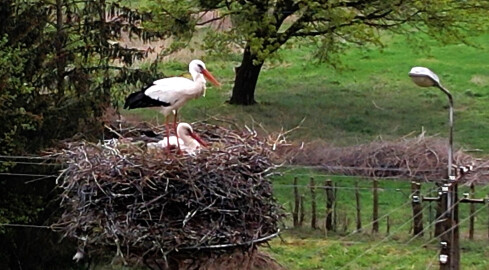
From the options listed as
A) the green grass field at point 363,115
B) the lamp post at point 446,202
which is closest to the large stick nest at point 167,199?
the lamp post at point 446,202

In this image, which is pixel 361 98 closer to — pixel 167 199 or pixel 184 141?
pixel 184 141

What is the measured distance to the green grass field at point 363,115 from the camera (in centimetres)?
1526

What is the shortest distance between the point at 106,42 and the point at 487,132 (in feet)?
35.1

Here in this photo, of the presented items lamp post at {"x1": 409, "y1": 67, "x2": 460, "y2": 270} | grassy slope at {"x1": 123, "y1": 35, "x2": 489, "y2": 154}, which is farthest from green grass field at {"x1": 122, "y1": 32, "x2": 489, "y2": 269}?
lamp post at {"x1": 409, "y1": 67, "x2": 460, "y2": 270}

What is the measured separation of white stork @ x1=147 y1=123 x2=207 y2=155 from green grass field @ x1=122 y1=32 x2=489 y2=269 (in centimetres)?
429

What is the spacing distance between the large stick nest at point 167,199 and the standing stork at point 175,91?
2.82 feet

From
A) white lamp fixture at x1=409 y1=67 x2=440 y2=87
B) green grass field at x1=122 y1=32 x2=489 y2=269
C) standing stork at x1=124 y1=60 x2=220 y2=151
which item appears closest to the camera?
white lamp fixture at x1=409 y1=67 x2=440 y2=87

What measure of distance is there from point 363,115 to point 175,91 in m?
16.2

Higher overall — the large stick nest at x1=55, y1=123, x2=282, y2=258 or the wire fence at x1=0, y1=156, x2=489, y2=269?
the large stick nest at x1=55, y1=123, x2=282, y2=258

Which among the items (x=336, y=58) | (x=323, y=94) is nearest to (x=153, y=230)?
(x=336, y=58)

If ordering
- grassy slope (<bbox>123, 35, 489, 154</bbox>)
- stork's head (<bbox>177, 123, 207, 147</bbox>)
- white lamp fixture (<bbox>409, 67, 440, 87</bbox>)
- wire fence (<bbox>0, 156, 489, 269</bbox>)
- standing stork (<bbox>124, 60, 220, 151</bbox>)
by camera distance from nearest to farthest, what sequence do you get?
white lamp fixture (<bbox>409, 67, 440, 87</bbox>) < stork's head (<bbox>177, 123, 207, 147</bbox>) < standing stork (<bbox>124, 60, 220, 151</bbox>) < wire fence (<bbox>0, 156, 489, 269</bbox>) < grassy slope (<bbox>123, 35, 489, 154</bbox>)

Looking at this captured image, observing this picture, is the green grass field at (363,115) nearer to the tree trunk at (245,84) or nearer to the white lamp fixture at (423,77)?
the tree trunk at (245,84)

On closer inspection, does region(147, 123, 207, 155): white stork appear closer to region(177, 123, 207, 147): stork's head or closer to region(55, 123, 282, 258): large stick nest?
region(177, 123, 207, 147): stork's head

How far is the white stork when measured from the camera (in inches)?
354
